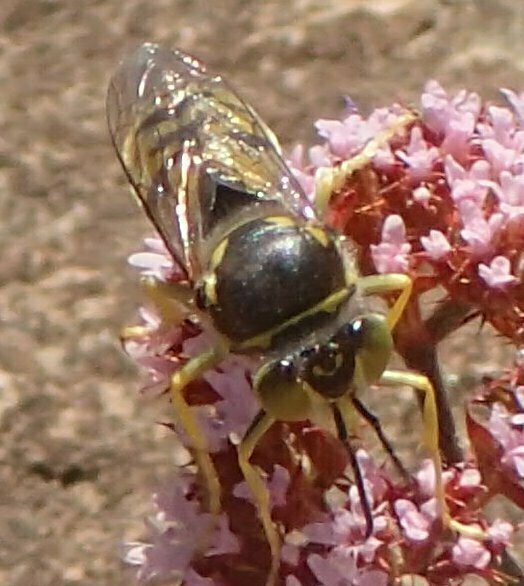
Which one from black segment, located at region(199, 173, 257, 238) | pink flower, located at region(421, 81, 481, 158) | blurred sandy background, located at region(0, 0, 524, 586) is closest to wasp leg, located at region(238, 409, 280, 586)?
black segment, located at region(199, 173, 257, 238)

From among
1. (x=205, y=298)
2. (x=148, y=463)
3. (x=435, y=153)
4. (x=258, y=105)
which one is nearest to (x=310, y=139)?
(x=258, y=105)

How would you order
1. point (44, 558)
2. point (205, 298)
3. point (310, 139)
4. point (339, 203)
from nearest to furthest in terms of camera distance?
point (205, 298)
point (339, 203)
point (44, 558)
point (310, 139)

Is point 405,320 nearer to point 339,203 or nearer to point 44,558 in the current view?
point 339,203

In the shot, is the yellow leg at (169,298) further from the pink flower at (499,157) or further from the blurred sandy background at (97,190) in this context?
the blurred sandy background at (97,190)

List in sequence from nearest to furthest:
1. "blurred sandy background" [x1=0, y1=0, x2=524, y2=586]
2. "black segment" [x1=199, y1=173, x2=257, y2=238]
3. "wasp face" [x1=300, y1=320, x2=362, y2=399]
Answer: "wasp face" [x1=300, y1=320, x2=362, y2=399]
"black segment" [x1=199, y1=173, x2=257, y2=238]
"blurred sandy background" [x1=0, y1=0, x2=524, y2=586]

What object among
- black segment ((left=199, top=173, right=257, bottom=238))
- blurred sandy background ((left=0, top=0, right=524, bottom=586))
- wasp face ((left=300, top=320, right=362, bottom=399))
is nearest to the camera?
wasp face ((left=300, top=320, right=362, bottom=399))

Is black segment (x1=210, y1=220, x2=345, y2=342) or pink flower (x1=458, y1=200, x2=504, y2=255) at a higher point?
black segment (x1=210, y1=220, x2=345, y2=342)

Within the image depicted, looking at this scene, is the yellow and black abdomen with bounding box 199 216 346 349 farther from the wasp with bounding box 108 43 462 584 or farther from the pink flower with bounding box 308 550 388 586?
the pink flower with bounding box 308 550 388 586

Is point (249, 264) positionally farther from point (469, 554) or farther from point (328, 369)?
point (469, 554)
